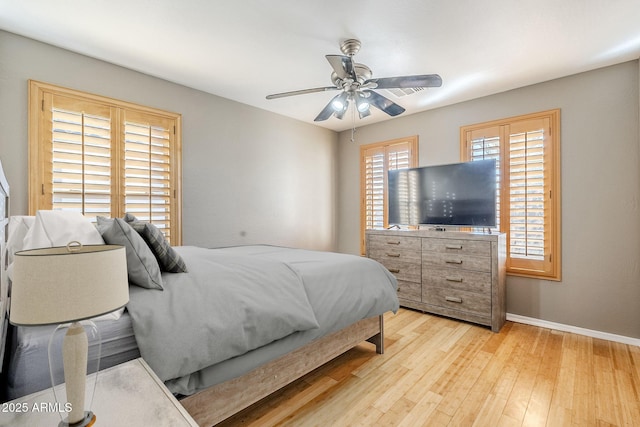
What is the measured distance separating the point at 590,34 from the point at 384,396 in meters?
3.03

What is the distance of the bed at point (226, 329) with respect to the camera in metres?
1.14

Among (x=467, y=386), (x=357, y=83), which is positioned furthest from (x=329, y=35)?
(x=467, y=386)

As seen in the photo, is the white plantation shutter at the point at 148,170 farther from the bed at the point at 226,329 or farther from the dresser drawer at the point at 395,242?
the dresser drawer at the point at 395,242

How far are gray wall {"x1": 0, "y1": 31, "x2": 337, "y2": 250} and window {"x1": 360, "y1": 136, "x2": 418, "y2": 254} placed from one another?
0.56m

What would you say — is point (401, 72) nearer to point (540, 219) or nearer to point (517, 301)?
point (540, 219)

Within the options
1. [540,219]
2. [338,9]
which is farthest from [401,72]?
[540,219]

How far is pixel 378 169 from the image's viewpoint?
4496 mm

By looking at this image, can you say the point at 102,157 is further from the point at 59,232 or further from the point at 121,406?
the point at 121,406

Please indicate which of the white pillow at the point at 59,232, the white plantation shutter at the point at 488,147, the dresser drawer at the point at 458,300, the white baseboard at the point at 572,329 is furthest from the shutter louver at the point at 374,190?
the white pillow at the point at 59,232

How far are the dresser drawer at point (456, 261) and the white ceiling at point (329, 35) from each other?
1.84 m

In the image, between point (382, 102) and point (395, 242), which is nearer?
point (382, 102)

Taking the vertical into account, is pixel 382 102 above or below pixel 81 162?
above

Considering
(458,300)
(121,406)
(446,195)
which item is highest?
(446,195)

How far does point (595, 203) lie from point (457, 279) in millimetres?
1446
